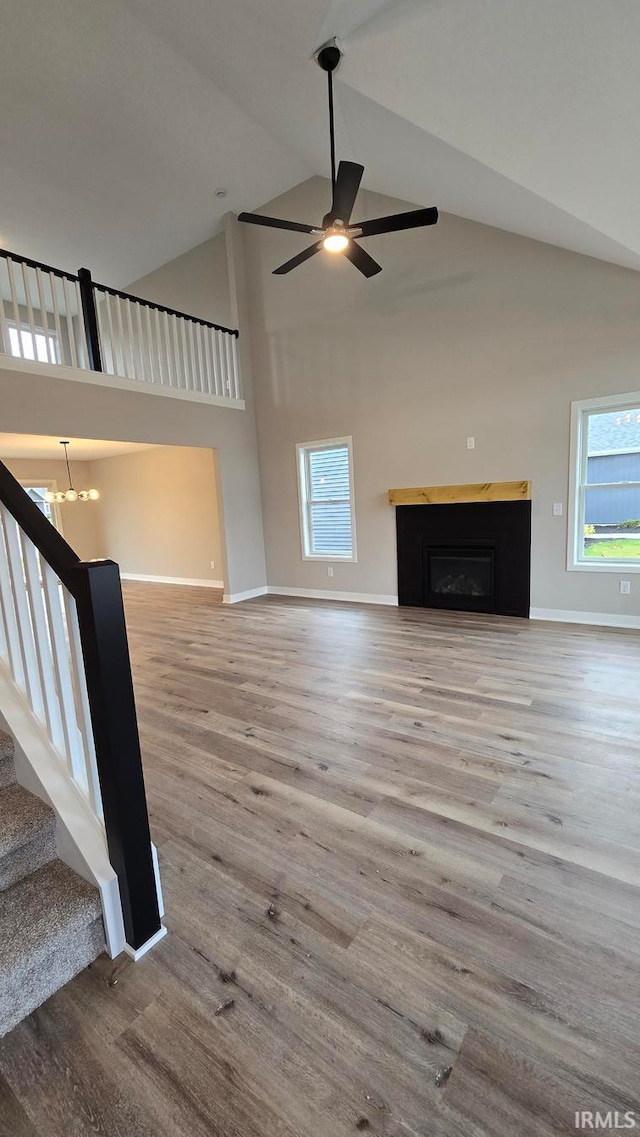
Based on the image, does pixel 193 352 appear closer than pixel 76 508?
Yes

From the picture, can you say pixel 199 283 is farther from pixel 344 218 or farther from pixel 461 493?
pixel 461 493

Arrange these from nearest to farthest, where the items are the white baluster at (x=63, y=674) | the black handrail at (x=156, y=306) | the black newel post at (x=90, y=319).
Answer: the white baluster at (x=63, y=674), the black newel post at (x=90, y=319), the black handrail at (x=156, y=306)

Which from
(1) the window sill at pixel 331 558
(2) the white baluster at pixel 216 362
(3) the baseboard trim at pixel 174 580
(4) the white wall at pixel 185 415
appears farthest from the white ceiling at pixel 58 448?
(1) the window sill at pixel 331 558

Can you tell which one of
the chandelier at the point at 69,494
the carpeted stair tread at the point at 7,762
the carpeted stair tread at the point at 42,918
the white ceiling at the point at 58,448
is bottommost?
the carpeted stair tread at the point at 42,918

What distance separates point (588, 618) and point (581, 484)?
1.31m

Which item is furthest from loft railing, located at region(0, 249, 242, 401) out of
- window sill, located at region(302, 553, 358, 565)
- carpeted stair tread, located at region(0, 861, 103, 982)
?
carpeted stair tread, located at region(0, 861, 103, 982)

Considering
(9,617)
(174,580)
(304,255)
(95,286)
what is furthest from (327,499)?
(9,617)

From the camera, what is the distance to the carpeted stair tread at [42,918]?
1.14 m

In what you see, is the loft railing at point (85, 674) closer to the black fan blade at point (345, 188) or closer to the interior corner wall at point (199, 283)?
the black fan blade at point (345, 188)

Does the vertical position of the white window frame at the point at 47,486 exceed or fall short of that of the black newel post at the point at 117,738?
it exceeds it

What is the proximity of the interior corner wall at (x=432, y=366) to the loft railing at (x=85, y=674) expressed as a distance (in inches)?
173

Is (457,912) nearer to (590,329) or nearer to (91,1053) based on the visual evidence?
(91,1053)

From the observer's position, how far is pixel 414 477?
17.3ft

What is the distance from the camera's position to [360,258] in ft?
11.9
